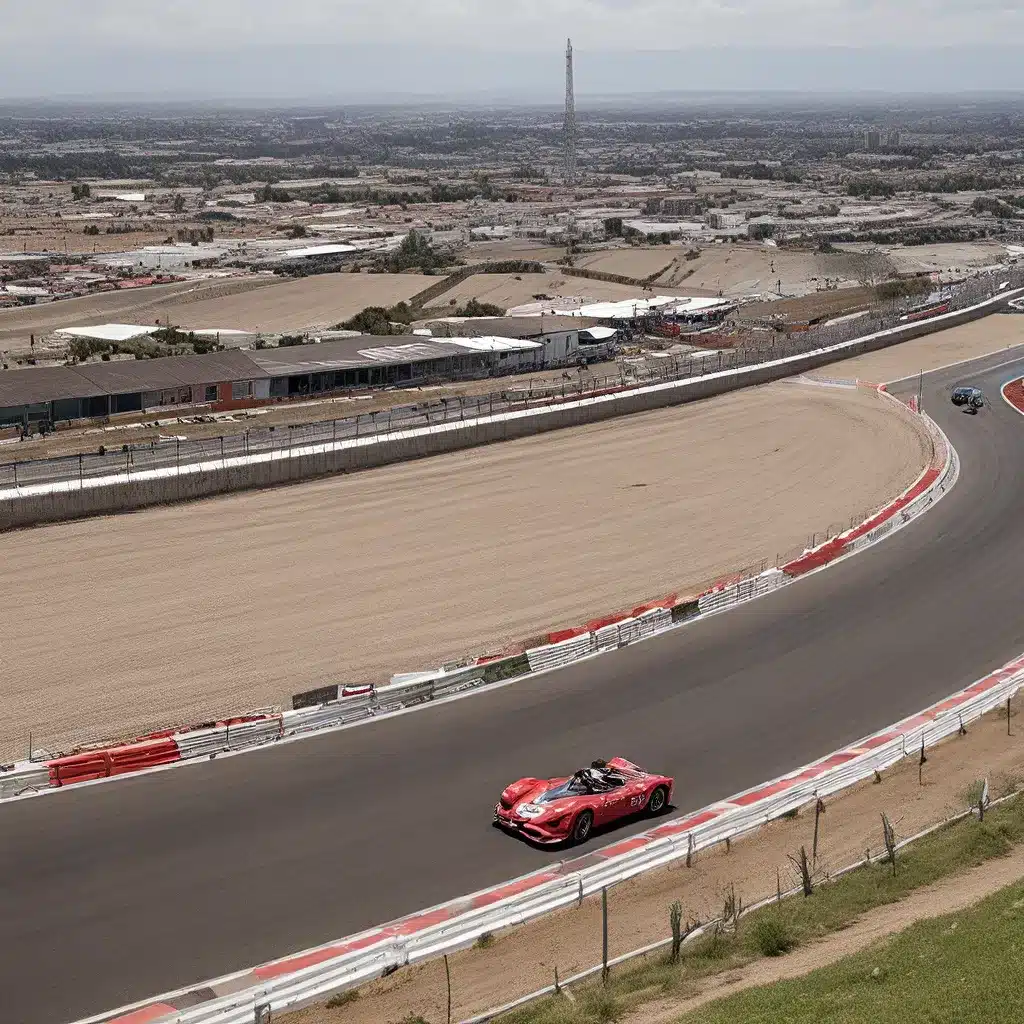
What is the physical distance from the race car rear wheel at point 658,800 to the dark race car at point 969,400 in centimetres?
3496

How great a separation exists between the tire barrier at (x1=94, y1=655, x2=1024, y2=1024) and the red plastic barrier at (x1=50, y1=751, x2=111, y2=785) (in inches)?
218

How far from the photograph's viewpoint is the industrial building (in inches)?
1794

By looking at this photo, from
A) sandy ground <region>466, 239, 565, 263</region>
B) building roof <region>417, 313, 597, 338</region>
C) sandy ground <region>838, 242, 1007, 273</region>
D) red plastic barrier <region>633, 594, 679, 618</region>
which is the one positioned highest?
red plastic barrier <region>633, 594, 679, 618</region>

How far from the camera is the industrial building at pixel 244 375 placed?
149 feet

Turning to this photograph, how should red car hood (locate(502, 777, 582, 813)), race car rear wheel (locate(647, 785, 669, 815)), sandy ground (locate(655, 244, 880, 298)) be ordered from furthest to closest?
sandy ground (locate(655, 244, 880, 298))
race car rear wheel (locate(647, 785, 669, 815))
red car hood (locate(502, 777, 582, 813))

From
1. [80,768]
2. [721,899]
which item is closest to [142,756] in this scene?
[80,768]

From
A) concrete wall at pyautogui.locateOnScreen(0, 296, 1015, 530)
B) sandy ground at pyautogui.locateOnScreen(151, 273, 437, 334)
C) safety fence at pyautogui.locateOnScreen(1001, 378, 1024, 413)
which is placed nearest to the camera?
concrete wall at pyautogui.locateOnScreen(0, 296, 1015, 530)

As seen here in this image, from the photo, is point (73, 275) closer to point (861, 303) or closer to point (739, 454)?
point (861, 303)

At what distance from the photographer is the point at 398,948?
1332 centimetres

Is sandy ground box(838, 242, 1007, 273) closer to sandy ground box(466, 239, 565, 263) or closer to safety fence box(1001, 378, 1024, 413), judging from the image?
sandy ground box(466, 239, 565, 263)

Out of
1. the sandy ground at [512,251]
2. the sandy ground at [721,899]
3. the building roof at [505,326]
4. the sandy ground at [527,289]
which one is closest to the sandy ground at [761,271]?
the sandy ground at [527,289]

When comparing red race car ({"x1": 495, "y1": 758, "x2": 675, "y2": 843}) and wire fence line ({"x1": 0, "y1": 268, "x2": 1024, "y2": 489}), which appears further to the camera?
wire fence line ({"x1": 0, "y1": 268, "x2": 1024, "y2": 489})

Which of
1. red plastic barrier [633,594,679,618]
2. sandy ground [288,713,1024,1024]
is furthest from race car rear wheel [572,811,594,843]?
red plastic barrier [633,594,679,618]

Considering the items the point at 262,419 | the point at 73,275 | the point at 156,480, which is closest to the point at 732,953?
the point at 156,480
